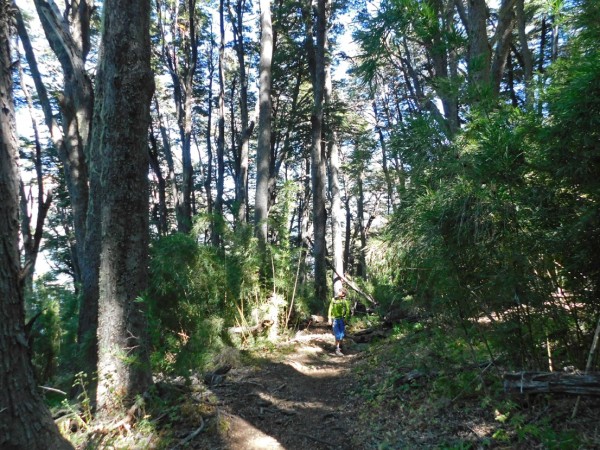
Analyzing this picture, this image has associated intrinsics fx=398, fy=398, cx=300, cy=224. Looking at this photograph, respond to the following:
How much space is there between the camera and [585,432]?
3500mm

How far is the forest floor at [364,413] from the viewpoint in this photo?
3.97 metres

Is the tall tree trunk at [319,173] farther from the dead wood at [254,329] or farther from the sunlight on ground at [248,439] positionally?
the sunlight on ground at [248,439]

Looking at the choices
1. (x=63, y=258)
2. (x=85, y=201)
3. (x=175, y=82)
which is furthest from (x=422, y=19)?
(x=63, y=258)

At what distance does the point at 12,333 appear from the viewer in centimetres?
280

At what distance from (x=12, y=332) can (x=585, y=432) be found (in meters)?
4.71

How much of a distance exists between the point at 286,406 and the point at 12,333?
4385mm

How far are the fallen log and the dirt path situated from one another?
→ 2.21 meters

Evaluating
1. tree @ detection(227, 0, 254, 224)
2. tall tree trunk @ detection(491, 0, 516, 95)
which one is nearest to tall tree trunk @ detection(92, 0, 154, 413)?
tall tree trunk @ detection(491, 0, 516, 95)

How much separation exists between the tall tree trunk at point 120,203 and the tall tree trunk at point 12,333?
175 centimetres

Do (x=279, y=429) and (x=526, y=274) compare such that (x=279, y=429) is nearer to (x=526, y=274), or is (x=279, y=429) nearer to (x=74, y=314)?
(x=526, y=274)

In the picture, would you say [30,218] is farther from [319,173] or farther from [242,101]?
[242,101]

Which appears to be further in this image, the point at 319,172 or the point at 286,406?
the point at 319,172

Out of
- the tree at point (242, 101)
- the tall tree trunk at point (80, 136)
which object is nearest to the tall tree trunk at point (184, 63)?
the tree at point (242, 101)

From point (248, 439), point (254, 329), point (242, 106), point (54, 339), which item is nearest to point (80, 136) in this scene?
point (254, 329)
